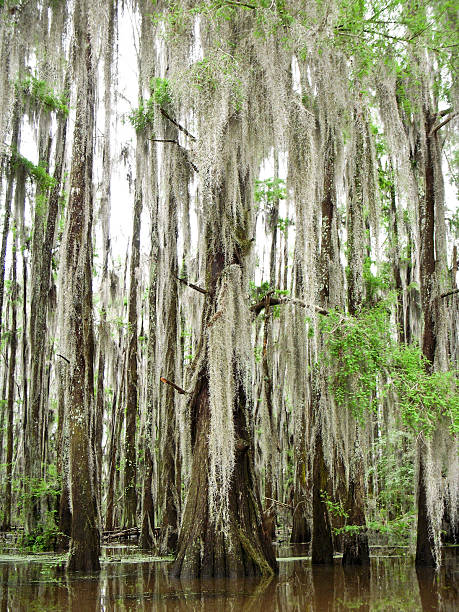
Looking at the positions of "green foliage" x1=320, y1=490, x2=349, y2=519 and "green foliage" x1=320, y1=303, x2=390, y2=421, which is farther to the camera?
"green foliage" x1=320, y1=490, x2=349, y2=519

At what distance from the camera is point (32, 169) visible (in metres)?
12.4

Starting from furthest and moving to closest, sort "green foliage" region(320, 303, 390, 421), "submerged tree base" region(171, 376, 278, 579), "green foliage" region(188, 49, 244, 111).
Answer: "green foliage" region(320, 303, 390, 421) → "green foliage" region(188, 49, 244, 111) → "submerged tree base" region(171, 376, 278, 579)

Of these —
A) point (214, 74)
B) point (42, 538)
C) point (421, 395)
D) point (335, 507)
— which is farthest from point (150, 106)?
point (42, 538)

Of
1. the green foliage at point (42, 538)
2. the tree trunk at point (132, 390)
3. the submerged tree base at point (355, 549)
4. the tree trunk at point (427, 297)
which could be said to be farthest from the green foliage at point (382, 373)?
the tree trunk at point (132, 390)

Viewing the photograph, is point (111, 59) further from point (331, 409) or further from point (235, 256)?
point (331, 409)

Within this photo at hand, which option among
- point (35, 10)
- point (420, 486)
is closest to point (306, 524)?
point (420, 486)

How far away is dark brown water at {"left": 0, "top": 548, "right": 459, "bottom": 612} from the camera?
233 inches

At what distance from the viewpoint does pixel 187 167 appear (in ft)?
36.3

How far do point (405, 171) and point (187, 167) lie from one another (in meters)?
3.78

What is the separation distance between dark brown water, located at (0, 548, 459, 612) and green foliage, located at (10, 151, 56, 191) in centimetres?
715

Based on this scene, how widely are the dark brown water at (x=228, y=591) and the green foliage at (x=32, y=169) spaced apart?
7.15 meters

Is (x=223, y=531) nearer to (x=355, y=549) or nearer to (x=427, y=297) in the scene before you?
(x=355, y=549)

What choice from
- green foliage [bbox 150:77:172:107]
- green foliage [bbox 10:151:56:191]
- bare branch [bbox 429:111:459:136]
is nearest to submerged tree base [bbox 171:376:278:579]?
green foliage [bbox 150:77:172:107]

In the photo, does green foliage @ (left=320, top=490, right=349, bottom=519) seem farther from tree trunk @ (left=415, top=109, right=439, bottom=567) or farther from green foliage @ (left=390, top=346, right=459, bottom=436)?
green foliage @ (left=390, top=346, right=459, bottom=436)
